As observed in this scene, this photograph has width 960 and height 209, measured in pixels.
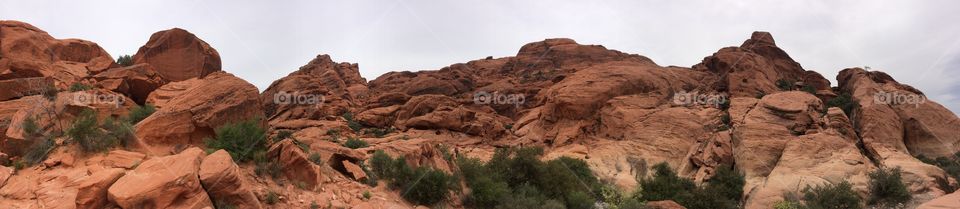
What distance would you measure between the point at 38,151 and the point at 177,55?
1209cm

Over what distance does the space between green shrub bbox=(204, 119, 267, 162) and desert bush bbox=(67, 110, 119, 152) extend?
2188 millimetres

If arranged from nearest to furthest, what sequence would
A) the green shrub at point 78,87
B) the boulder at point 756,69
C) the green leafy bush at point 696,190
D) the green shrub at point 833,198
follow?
the green shrub at point 78,87
the green shrub at point 833,198
the green leafy bush at point 696,190
the boulder at point 756,69

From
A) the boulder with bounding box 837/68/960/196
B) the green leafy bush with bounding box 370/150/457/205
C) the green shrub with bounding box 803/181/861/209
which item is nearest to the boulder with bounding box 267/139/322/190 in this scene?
the green leafy bush with bounding box 370/150/457/205

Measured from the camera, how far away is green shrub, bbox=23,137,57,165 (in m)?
11.3

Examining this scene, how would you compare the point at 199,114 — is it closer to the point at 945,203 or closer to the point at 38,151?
the point at 38,151

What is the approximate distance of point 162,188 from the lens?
8961mm

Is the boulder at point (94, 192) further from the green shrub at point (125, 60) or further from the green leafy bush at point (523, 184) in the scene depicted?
the green shrub at point (125, 60)

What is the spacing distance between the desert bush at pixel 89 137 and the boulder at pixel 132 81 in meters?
6.05

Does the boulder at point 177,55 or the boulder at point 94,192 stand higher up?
the boulder at point 177,55

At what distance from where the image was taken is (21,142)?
12023mm

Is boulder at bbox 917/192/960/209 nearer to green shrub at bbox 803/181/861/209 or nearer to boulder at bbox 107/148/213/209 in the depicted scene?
boulder at bbox 107/148/213/209

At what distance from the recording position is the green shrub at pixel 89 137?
11672 millimetres

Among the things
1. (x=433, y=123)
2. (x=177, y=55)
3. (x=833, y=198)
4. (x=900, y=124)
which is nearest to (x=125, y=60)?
(x=177, y=55)

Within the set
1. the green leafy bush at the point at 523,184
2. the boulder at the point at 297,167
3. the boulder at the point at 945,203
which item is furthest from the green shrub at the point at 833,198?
the boulder at the point at 297,167
